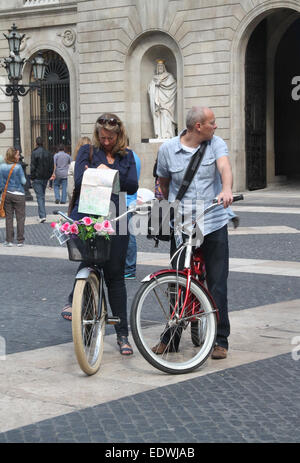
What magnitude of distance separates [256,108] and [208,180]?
853 inches

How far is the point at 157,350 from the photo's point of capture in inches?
228

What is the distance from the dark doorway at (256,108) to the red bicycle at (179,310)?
2091cm

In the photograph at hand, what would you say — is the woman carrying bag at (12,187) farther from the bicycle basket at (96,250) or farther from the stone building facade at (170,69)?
the stone building facade at (170,69)

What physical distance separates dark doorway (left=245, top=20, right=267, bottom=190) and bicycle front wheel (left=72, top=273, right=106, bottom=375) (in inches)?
831

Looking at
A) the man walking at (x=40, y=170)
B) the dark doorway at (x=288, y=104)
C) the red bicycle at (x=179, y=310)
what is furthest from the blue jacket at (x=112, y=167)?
the dark doorway at (x=288, y=104)

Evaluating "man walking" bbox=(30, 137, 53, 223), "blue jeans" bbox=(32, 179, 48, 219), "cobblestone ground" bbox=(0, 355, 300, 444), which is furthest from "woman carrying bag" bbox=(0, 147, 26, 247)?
"cobblestone ground" bbox=(0, 355, 300, 444)

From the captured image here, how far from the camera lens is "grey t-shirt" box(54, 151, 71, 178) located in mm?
22891

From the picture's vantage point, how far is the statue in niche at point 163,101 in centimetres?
2739

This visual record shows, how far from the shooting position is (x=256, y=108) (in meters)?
27.0

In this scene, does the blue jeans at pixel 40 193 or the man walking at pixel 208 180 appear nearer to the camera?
the man walking at pixel 208 180

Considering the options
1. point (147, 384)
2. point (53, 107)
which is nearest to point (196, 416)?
point (147, 384)

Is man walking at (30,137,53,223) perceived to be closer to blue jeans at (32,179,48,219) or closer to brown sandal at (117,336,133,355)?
blue jeans at (32,179,48,219)

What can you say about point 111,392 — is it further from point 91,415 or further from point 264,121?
point 264,121
